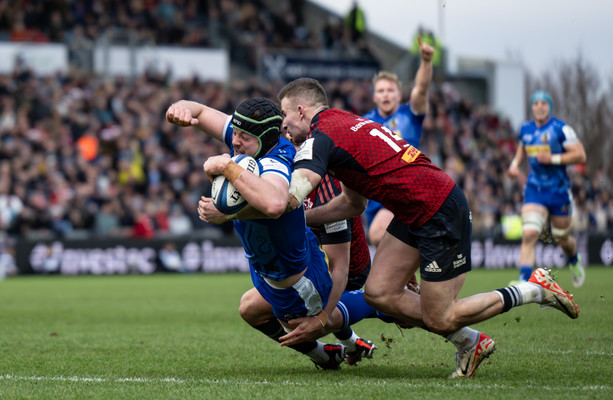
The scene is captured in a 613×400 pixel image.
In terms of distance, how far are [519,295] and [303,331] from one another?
5.30 ft

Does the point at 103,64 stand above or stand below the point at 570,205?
above

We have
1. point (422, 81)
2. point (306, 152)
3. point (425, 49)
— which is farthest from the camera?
point (422, 81)

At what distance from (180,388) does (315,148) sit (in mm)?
1834

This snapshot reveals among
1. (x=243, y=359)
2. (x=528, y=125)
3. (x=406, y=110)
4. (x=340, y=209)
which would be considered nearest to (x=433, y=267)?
(x=340, y=209)

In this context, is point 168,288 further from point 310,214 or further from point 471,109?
point 471,109

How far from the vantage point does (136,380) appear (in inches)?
235

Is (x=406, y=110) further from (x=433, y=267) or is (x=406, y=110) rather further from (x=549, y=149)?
(x=433, y=267)

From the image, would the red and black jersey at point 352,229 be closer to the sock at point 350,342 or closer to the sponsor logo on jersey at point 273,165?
the sock at point 350,342

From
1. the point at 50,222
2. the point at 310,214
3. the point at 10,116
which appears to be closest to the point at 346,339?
the point at 310,214

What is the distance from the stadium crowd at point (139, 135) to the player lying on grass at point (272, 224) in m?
14.9

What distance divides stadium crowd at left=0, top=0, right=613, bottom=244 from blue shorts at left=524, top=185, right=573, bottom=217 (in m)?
11.0

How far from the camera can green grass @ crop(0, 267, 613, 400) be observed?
547cm

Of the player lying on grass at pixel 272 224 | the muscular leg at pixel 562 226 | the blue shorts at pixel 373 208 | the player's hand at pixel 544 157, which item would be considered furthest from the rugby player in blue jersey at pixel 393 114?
the player lying on grass at pixel 272 224

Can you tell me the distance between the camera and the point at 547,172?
1226cm
